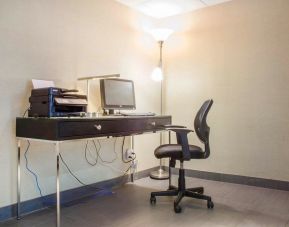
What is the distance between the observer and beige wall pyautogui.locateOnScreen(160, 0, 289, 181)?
3.10m

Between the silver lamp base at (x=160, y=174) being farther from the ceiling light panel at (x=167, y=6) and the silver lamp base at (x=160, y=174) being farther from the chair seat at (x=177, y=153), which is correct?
the ceiling light panel at (x=167, y=6)

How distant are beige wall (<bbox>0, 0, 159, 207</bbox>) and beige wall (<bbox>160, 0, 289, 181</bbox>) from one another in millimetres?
590

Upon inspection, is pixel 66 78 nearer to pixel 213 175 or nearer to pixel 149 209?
pixel 149 209

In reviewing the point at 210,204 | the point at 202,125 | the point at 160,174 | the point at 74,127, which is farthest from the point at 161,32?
the point at 210,204

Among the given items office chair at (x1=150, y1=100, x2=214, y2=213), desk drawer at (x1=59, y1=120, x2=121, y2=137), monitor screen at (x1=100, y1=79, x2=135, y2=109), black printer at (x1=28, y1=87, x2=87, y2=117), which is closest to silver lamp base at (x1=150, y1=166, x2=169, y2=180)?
office chair at (x1=150, y1=100, x2=214, y2=213)

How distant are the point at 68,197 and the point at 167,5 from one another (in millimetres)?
2575

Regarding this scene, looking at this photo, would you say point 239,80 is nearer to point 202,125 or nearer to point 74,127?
point 202,125

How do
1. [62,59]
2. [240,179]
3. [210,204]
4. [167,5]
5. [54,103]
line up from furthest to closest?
[167,5] → [240,179] → [62,59] → [210,204] → [54,103]

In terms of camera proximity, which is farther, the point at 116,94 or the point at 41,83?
the point at 116,94

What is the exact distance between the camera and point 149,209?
8.07 feet

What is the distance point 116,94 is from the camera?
296 centimetres

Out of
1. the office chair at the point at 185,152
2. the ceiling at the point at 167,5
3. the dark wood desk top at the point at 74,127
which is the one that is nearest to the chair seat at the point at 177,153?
the office chair at the point at 185,152

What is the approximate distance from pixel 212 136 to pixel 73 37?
6.79ft

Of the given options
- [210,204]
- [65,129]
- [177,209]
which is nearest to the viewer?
[65,129]
